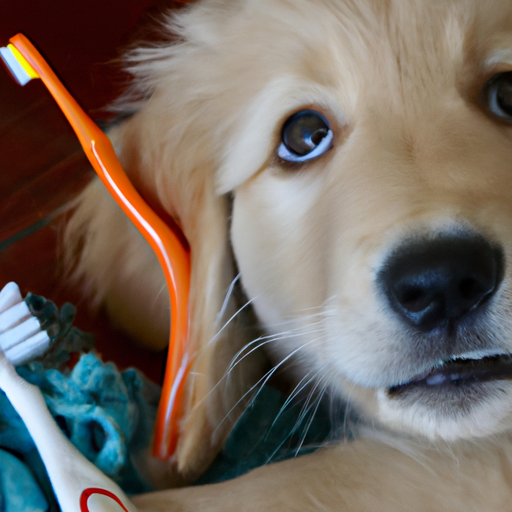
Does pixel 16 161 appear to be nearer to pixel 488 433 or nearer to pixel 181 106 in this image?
pixel 181 106

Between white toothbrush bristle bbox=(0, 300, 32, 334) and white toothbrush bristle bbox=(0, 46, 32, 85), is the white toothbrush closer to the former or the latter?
white toothbrush bristle bbox=(0, 300, 32, 334)

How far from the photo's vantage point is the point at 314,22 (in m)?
0.87

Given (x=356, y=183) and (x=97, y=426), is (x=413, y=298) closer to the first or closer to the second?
(x=356, y=183)

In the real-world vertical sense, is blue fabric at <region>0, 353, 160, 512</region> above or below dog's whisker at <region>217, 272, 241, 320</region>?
above

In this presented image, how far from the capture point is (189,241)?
0.94 meters

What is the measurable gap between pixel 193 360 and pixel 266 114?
17.0 inches

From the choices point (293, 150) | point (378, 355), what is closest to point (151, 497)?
point (378, 355)

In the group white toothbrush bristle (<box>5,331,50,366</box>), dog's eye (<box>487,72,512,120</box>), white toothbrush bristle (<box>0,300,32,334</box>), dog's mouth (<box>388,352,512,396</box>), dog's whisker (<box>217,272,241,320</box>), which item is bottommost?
dog's mouth (<box>388,352,512,396</box>)

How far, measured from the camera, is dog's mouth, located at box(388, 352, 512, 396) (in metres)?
0.67

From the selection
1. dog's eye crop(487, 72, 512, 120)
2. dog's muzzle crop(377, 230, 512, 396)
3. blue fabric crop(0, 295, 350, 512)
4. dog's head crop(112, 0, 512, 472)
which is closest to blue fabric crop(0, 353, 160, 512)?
blue fabric crop(0, 295, 350, 512)

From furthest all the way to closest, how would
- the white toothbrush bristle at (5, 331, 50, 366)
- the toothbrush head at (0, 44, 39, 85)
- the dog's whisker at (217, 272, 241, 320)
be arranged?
1. the dog's whisker at (217, 272, 241, 320)
2. the toothbrush head at (0, 44, 39, 85)
3. the white toothbrush bristle at (5, 331, 50, 366)

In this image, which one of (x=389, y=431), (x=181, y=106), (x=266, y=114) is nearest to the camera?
(x=389, y=431)

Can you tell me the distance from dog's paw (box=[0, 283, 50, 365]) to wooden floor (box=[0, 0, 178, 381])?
84mm

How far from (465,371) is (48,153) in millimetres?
712
